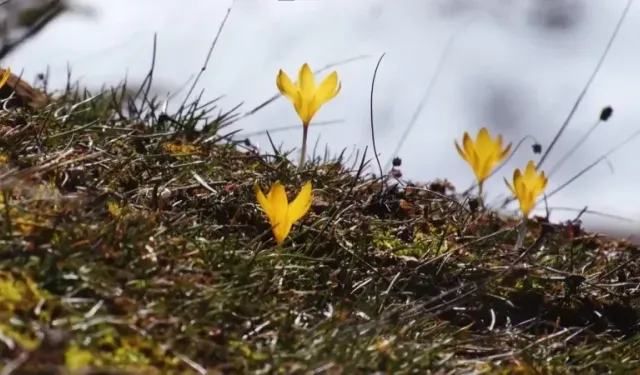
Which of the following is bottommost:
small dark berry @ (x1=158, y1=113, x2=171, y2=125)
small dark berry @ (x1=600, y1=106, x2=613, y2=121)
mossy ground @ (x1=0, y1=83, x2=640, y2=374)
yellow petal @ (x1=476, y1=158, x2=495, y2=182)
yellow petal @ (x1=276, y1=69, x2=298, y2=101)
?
mossy ground @ (x1=0, y1=83, x2=640, y2=374)

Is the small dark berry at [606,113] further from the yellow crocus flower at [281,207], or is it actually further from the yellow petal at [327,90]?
the yellow crocus flower at [281,207]

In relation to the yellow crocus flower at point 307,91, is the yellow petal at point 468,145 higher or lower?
lower

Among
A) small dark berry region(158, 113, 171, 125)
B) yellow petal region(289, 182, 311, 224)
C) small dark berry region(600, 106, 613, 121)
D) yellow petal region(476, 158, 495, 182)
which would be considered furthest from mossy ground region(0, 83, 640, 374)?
small dark berry region(600, 106, 613, 121)

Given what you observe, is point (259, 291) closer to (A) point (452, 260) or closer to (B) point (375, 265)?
(B) point (375, 265)

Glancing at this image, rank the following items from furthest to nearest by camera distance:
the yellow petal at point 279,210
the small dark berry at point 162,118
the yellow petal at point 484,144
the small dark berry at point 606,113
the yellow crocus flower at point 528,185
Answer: the small dark berry at point 162,118, the small dark berry at point 606,113, the yellow petal at point 484,144, the yellow crocus flower at point 528,185, the yellow petal at point 279,210

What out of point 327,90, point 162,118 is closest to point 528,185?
point 327,90

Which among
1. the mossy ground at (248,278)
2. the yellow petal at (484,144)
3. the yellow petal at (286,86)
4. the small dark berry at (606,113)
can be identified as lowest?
the mossy ground at (248,278)

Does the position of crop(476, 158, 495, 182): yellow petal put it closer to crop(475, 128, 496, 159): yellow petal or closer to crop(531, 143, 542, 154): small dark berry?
crop(475, 128, 496, 159): yellow petal

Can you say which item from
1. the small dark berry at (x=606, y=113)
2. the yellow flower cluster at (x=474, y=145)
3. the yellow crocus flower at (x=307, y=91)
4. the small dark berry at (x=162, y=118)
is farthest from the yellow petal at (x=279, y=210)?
the small dark berry at (x=606, y=113)
